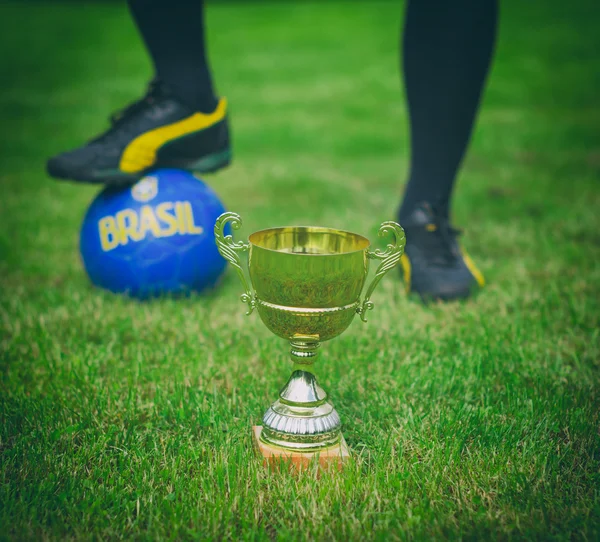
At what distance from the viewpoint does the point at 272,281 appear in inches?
57.8

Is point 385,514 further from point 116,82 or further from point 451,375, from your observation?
point 116,82

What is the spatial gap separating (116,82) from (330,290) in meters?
8.66

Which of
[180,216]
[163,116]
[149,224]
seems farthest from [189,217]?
[163,116]

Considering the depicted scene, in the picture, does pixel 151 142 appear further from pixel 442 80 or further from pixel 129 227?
pixel 442 80

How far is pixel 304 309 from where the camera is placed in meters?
1.47

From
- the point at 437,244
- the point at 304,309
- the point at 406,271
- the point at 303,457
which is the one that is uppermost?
the point at 304,309

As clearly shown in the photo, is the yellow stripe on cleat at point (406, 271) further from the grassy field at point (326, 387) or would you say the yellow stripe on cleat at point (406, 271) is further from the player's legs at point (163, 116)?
the player's legs at point (163, 116)

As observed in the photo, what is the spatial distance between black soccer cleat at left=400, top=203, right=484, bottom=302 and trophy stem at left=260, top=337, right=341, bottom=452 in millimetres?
1117

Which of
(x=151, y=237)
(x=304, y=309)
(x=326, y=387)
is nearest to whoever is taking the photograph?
(x=304, y=309)

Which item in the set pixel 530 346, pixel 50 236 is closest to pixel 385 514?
pixel 530 346

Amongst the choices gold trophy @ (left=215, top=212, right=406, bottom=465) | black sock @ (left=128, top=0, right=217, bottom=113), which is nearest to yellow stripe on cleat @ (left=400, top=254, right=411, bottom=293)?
black sock @ (left=128, top=0, right=217, bottom=113)

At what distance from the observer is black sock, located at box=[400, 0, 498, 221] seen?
2537 mm

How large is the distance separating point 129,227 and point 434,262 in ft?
3.73

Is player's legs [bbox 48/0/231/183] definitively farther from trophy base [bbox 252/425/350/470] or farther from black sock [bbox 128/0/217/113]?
trophy base [bbox 252/425/350/470]
